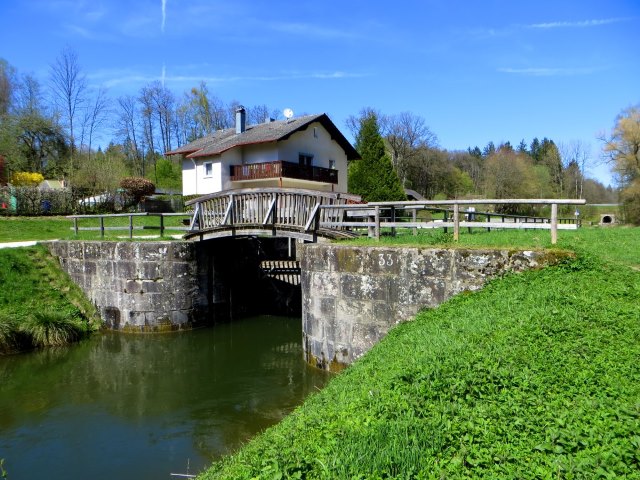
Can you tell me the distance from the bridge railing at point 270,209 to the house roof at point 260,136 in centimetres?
1666

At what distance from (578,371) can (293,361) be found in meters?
8.13

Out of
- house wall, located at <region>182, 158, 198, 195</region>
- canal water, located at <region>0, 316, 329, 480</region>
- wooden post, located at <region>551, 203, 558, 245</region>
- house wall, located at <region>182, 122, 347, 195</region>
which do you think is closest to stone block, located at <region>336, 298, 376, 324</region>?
canal water, located at <region>0, 316, 329, 480</region>

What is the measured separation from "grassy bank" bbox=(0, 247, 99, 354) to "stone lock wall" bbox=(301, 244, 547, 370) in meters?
7.60

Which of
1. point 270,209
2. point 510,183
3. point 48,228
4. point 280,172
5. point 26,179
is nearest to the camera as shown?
point 270,209

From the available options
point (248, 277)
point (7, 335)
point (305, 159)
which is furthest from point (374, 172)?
point (7, 335)

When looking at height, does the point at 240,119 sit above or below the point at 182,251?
above

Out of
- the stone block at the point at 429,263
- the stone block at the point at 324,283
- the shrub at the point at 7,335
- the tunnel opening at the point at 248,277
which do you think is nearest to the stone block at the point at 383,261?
the stone block at the point at 429,263

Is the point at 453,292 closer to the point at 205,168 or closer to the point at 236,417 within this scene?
→ the point at 236,417

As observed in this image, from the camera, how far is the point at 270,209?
1299cm

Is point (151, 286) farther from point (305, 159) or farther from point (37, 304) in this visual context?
point (305, 159)

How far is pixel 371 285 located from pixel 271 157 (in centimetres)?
2464

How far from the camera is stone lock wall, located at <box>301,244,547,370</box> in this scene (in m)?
7.90

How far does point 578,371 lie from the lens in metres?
4.50

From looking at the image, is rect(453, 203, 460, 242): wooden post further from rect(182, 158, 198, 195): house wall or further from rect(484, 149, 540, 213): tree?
rect(484, 149, 540, 213): tree
